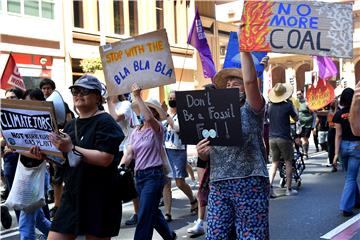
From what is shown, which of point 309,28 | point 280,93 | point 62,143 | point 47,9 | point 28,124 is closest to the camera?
point 62,143

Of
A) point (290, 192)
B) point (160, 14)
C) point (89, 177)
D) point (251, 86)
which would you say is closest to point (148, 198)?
point (89, 177)

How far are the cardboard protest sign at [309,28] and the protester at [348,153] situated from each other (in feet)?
9.37

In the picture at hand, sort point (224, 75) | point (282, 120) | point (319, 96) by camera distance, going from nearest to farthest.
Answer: point (224, 75)
point (282, 120)
point (319, 96)

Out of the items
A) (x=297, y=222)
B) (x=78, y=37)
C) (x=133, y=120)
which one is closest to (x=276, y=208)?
(x=297, y=222)

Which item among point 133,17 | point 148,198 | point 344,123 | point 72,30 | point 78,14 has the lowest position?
point 148,198

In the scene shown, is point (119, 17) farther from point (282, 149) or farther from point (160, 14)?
point (282, 149)

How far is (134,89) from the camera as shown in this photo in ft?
16.6

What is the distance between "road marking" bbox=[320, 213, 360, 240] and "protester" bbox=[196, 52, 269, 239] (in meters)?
2.63

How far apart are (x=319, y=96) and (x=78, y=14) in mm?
13097

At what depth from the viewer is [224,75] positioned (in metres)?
4.07

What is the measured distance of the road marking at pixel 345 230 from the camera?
236 inches

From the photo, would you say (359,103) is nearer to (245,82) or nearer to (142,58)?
(245,82)

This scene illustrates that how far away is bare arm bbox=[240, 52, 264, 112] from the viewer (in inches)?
141

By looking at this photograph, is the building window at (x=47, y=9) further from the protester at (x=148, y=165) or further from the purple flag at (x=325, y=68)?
the protester at (x=148, y=165)
